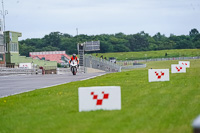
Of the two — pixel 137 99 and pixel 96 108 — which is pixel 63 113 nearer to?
pixel 96 108

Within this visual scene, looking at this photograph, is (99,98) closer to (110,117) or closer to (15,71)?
(110,117)

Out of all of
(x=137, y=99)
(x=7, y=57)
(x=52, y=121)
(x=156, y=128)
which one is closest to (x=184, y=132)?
(x=156, y=128)

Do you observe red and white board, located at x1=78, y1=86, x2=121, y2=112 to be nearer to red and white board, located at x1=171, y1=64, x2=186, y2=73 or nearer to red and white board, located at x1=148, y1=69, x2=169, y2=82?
red and white board, located at x1=148, y1=69, x2=169, y2=82

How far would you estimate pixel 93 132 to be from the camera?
8.50m

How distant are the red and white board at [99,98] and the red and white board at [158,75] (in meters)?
12.5

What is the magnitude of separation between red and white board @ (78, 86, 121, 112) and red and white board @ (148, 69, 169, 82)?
491 inches

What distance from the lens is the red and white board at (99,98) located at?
1162 centimetres

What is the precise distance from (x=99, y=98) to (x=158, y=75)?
13.2 m

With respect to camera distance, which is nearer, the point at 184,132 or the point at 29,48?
the point at 184,132

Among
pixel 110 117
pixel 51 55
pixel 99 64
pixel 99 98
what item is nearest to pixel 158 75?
pixel 99 98

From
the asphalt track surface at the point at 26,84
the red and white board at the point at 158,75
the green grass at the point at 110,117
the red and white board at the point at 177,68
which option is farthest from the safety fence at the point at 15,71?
the green grass at the point at 110,117

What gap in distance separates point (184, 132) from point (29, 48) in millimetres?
175509

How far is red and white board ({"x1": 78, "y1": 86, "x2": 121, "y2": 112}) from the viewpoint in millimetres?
11617

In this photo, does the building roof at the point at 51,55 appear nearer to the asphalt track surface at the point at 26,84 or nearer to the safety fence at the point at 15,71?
the safety fence at the point at 15,71
